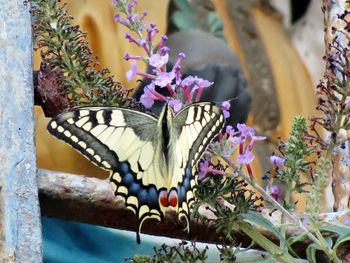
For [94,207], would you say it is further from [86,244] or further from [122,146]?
[86,244]

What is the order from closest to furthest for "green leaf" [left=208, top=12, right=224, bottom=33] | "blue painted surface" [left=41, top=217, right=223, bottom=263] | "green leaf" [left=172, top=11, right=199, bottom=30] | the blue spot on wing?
the blue spot on wing → "blue painted surface" [left=41, top=217, right=223, bottom=263] → "green leaf" [left=172, top=11, right=199, bottom=30] → "green leaf" [left=208, top=12, right=224, bottom=33]

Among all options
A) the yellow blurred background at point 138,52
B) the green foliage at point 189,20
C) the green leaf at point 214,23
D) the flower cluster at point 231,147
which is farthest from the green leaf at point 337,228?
Answer: the green leaf at point 214,23

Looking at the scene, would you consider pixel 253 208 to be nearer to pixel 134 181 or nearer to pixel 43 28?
pixel 134 181

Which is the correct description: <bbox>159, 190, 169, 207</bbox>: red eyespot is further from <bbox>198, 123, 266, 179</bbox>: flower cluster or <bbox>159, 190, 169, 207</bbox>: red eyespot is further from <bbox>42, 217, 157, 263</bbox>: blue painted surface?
<bbox>42, 217, 157, 263</bbox>: blue painted surface

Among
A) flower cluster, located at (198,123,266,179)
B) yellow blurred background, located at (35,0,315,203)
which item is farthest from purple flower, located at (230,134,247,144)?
yellow blurred background, located at (35,0,315,203)

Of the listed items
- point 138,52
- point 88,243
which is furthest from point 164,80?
point 138,52

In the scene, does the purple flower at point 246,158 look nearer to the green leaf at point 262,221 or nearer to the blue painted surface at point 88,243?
the green leaf at point 262,221
